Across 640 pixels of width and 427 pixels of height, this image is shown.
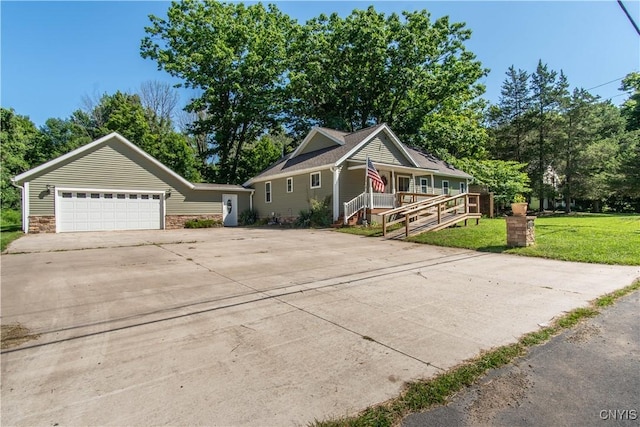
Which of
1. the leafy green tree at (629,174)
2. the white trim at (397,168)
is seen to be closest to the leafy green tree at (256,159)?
the white trim at (397,168)

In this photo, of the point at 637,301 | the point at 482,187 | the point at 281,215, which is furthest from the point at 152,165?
the point at 482,187

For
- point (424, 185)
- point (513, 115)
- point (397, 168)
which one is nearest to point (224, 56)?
point (397, 168)

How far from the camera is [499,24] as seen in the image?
13.6 m

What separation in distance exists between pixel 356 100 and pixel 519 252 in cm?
2255

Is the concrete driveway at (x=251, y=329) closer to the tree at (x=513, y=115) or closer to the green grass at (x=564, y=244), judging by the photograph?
the green grass at (x=564, y=244)

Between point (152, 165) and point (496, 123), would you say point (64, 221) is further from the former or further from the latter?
point (496, 123)

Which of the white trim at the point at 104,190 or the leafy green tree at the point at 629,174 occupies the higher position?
the leafy green tree at the point at 629,174

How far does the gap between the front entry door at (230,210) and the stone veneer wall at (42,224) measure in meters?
9.06

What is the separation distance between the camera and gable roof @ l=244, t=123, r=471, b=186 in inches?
729

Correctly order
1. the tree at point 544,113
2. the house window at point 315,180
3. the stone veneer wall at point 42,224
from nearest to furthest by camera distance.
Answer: the stone veneer wall at point 42,224
the house window at point 315,180
the tree at point 544,113

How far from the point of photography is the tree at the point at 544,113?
35062 mm

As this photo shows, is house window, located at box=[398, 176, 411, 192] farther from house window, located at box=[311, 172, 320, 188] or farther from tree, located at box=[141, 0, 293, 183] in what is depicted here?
tree, located at box=[141, 0, 293, 183]

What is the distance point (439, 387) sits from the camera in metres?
2.66

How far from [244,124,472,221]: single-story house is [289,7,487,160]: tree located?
5095 mm
